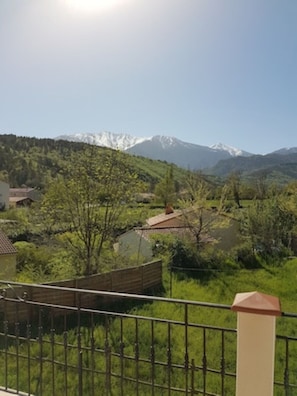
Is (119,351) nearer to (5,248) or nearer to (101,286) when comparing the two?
(101,286)

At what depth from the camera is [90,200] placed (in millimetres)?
11359

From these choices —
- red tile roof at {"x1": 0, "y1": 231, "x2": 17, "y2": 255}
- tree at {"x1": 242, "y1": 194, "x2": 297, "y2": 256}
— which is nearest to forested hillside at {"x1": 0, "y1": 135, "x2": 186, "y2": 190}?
tree at {"x1": 242, "y1": 194, "x2": 297, "y2": 256}

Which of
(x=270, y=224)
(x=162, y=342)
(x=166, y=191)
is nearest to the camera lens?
(x=162, y=342)

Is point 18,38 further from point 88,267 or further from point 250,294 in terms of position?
point 88,267

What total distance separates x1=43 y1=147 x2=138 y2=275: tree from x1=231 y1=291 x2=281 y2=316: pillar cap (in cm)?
945

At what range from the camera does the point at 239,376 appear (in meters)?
2.05

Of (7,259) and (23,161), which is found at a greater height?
(23,161)

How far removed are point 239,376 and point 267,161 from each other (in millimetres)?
144525

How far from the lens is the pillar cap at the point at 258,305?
1.95m

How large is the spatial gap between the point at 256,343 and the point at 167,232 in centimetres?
1600

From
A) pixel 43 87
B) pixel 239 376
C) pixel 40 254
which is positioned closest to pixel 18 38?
pixel 43 87

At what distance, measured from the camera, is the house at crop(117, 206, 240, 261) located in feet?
50.4

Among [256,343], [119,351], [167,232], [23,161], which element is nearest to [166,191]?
[167,232]

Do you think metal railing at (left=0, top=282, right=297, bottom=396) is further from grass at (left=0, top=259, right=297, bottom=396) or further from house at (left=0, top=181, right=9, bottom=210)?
house at (left=0, top=181, right=9, bottom=210)
